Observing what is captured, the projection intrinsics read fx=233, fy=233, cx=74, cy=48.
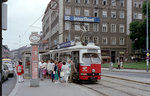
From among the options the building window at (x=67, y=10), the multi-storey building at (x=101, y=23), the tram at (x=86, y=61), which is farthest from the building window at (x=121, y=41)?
the tram at (x=86, y=61)

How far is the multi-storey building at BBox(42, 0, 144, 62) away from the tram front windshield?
4290cm

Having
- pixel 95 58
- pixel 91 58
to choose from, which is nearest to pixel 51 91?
pixel 91 58

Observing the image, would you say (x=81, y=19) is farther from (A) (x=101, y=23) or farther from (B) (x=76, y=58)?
(B) (x=76, y=58)

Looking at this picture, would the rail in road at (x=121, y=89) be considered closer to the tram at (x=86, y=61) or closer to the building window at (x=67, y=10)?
the tram at (x=86, y=61)

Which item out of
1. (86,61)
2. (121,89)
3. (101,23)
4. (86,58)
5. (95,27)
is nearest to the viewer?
(121,89)

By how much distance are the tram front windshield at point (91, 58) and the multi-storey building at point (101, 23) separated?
4290cm

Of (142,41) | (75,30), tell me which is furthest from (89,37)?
(142,41)

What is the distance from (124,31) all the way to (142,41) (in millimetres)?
10497

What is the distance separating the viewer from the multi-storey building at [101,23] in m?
60.8

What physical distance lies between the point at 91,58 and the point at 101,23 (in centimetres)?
4854

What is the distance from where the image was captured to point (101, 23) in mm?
64750

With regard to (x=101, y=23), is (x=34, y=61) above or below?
below

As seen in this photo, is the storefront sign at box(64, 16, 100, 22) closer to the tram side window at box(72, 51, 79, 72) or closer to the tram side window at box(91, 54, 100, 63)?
the tram side window at box(72, 51, 79, 72)

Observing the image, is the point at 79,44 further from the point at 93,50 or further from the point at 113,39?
the point at 113,39
